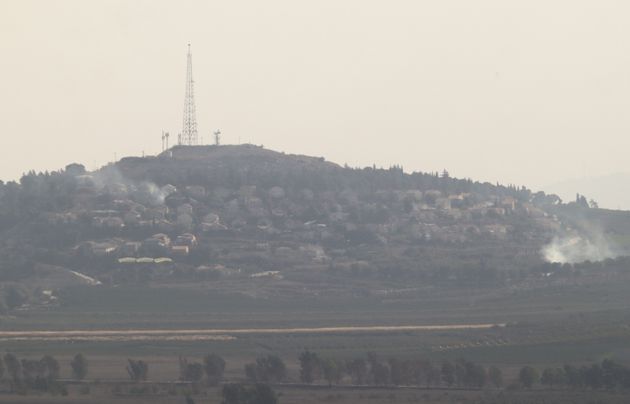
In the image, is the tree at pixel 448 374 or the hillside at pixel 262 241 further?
the hillside at pixel 262 241

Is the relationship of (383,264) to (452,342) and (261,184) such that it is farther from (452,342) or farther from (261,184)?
(452,342)

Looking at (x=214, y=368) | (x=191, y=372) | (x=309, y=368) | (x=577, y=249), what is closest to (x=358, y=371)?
(x=309, y=368)

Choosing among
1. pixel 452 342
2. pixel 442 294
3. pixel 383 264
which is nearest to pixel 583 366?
pixel 452 342

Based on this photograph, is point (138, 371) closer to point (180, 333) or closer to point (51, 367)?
point (51, 367)

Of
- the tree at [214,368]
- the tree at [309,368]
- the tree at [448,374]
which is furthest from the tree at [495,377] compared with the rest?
the tree at [214,368]

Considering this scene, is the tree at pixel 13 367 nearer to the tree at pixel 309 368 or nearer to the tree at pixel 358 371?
the tree at pixel 309 368

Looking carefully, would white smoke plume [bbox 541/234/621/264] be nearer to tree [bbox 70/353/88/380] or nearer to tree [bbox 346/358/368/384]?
tree [bbox 346/358/368/384]
